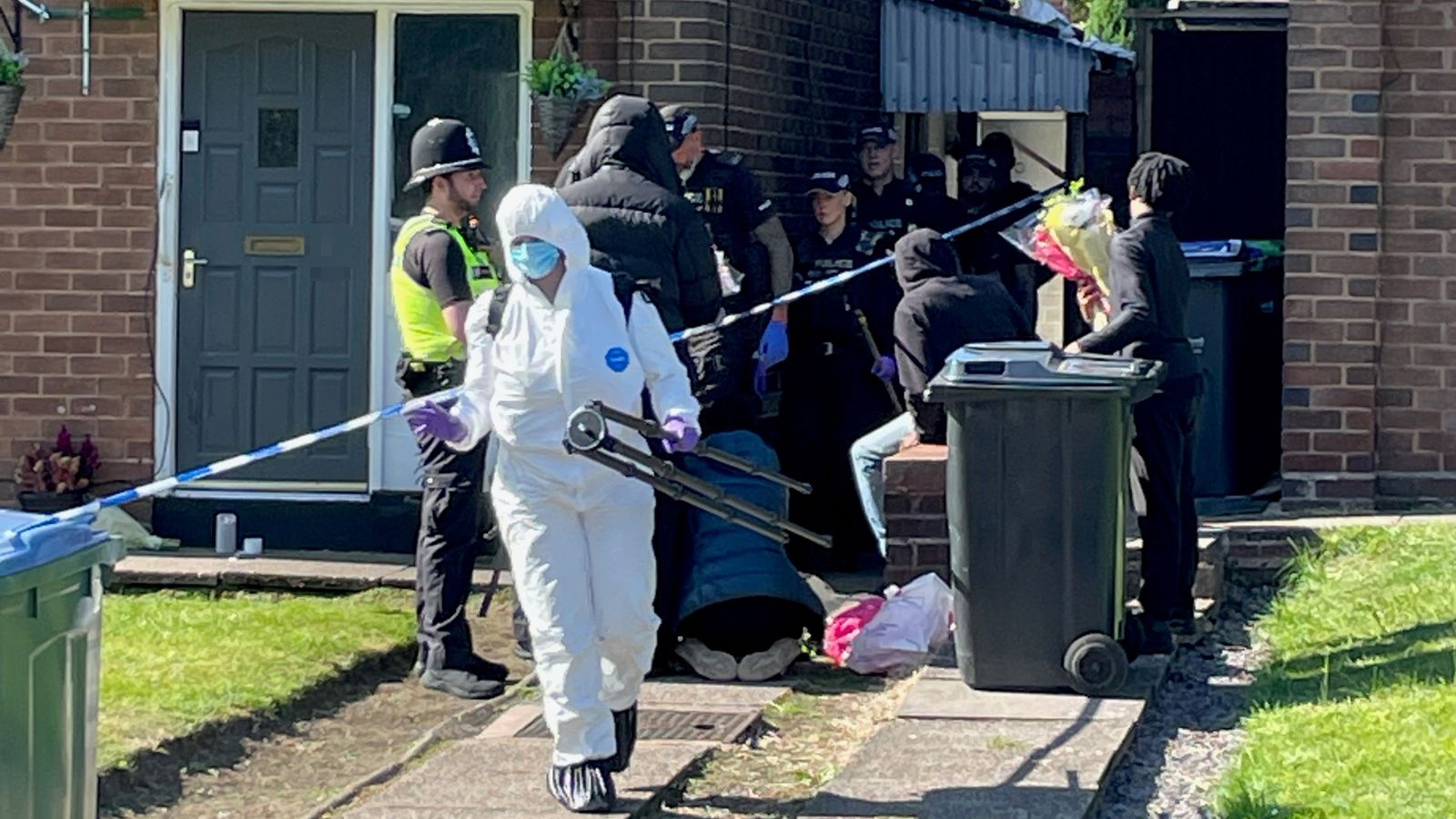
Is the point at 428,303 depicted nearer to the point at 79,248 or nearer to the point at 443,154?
the point at 443,154

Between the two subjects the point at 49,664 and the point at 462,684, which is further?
the point at 462,684

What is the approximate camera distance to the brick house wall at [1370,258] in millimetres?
10867

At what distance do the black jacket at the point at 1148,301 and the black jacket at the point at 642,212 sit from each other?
1432 mm

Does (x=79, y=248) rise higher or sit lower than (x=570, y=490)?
higher

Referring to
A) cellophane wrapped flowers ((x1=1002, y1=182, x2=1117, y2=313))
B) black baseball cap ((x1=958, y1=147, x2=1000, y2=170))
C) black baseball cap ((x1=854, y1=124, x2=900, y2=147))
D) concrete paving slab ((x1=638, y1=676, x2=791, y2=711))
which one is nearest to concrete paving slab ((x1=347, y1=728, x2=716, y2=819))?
concrete paving slab ((x1=638, y1=676, x2=791, y2=711))

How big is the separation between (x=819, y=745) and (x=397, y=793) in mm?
1469

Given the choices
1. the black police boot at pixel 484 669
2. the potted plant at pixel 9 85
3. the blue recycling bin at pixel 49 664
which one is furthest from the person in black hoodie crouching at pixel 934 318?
the blue recycling bin at pixel 49 664

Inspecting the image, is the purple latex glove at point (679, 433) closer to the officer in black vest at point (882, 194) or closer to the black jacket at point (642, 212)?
the black jacket at point (642, 212)

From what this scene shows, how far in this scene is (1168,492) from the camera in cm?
878

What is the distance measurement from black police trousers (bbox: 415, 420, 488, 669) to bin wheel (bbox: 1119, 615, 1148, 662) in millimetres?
2213

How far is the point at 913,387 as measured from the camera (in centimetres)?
933

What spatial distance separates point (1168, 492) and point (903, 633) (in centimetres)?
109

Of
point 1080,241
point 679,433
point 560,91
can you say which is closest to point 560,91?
point 560,91

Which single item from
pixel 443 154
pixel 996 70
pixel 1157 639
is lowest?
pixel 1157 639
